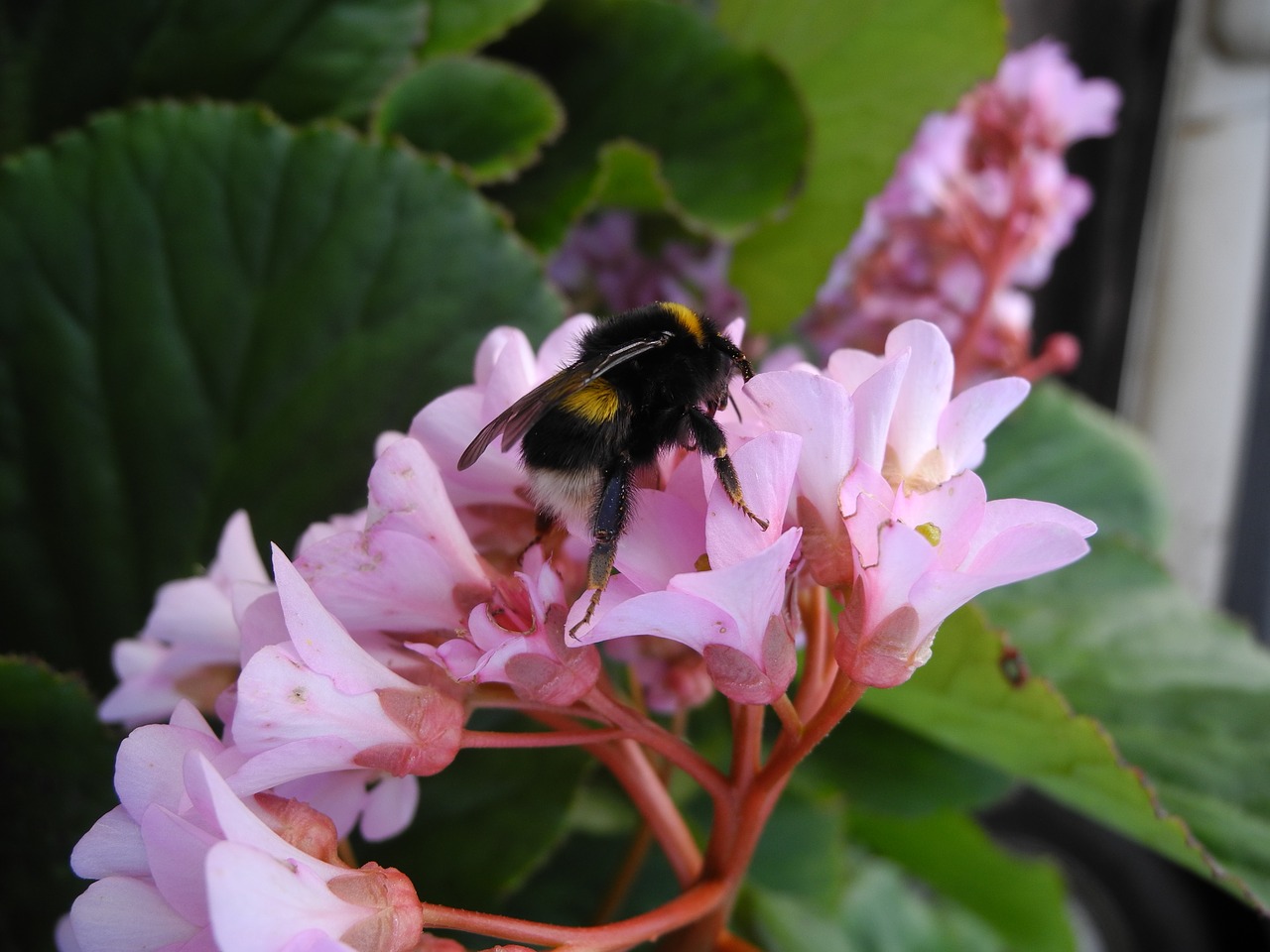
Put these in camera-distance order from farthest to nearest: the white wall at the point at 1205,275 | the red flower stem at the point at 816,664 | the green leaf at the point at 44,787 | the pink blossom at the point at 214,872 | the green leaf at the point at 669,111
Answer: the white wall at the point at 1205,275 → the green leaf at the point at 669,111 → the green leaf at the point at 44,787 → the red flower stem at the point at 816,664 → the pink blossom at the point at 214,872

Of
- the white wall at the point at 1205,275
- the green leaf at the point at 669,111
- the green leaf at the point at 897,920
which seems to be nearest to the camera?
the green leaf at the point at 669,111

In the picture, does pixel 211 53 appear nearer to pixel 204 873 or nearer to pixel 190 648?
pixel 190 648

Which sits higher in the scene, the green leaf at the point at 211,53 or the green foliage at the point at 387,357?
the green leaf at the point at 211,53

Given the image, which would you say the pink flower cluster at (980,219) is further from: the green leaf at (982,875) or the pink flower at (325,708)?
the pink flower at (325,708)

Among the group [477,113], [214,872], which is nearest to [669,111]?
[477,113]

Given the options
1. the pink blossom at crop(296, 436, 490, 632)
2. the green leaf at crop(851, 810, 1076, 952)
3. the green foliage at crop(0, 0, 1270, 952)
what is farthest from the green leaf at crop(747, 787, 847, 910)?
the pink blossom at crop(296, 436, 490, 632)

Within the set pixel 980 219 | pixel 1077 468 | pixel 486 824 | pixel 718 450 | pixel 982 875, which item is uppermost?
pixel 980 219

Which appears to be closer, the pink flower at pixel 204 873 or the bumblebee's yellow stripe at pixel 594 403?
the pink flower at pixel 204 873

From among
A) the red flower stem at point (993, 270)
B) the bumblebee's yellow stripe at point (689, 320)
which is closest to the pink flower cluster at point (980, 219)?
the red flower stem at point (993, 270)
